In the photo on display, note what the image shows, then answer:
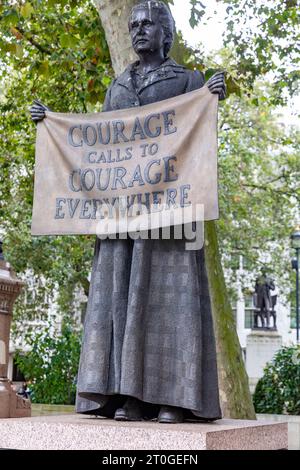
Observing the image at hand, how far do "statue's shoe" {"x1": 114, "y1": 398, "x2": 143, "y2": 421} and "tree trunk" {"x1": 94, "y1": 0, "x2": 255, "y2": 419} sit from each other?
567 centimetres

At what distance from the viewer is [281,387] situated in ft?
56.0

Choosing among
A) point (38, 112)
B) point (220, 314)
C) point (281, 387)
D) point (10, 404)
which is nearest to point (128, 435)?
point (38, 112)

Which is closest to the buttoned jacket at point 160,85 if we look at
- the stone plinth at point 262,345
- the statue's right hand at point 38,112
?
the statue's right hand at point 38,112

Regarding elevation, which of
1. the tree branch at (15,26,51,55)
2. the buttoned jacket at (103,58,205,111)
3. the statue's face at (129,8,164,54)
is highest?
→ the tree branch at (15,26,51,55)

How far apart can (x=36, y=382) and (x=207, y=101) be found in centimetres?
1326

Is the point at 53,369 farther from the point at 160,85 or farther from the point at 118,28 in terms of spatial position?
the point at 160,85

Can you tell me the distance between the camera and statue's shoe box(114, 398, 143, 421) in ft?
14.2

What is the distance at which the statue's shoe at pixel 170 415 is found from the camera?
4230mm

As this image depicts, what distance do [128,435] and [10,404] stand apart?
632 centimetres

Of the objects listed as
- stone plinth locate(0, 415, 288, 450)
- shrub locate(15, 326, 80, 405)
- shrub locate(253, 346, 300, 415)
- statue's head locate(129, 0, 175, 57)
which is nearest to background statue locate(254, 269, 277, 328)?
shrub locate(253, 346, 300, 415)

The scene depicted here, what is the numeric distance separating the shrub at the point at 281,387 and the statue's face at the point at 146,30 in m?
13.1

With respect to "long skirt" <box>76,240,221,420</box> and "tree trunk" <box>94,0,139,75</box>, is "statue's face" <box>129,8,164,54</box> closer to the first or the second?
"long skirt" <box>76,240,221,420</box>

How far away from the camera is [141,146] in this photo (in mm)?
4797

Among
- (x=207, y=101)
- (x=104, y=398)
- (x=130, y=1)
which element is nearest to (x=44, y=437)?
(x=104, y=398)
